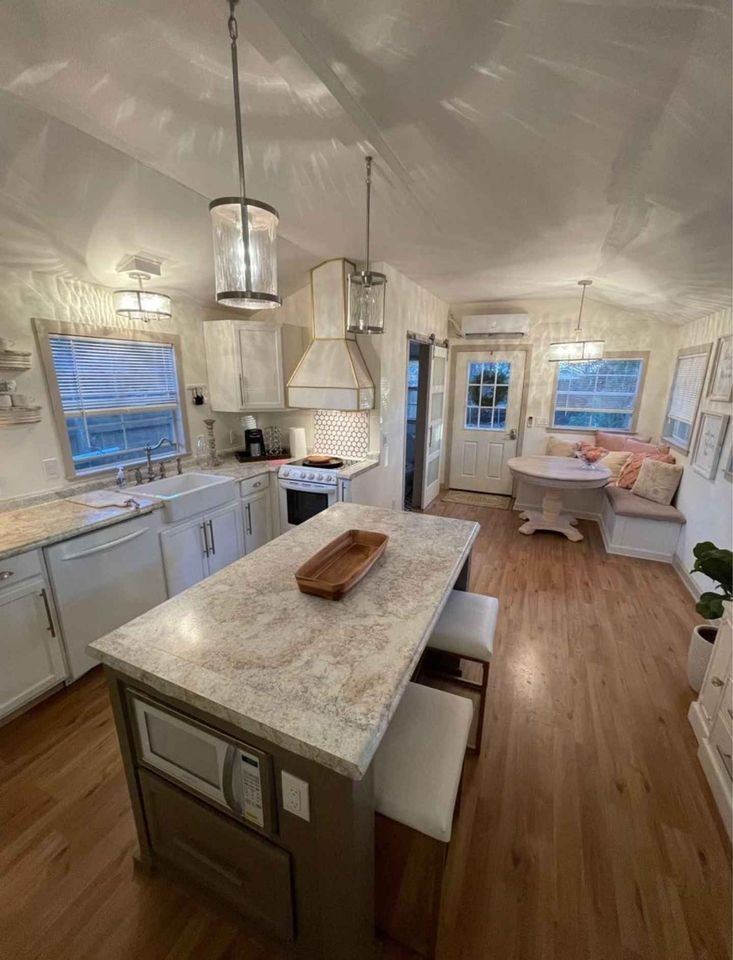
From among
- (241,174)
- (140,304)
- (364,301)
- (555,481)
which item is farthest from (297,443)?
(241,174)

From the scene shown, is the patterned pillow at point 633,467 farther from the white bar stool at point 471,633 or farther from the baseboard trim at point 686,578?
the white bar stool at point 471,633

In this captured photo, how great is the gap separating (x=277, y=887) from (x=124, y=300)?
3.00 meters

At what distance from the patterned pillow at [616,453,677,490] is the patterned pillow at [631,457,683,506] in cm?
12

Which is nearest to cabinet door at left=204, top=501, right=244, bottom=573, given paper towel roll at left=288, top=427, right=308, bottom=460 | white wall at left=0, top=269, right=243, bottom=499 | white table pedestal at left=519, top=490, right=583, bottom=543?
paper towel roll at left=288, top=427, right=308, bottom=460

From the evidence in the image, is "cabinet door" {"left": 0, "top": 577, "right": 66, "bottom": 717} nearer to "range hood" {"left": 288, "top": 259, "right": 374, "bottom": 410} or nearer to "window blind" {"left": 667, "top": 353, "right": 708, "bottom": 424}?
"range hood" {"left": 288, "top": 259, "right": 374, "bottom": 410}

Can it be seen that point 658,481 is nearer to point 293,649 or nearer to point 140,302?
point 293,649

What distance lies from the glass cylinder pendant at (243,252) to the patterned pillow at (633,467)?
4.15 meters

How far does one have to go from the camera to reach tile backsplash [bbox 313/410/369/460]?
3648mm

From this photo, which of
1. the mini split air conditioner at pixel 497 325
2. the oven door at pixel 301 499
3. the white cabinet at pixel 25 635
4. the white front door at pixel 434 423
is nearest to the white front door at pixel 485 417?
the mini split air conditioner at pixel 497 325

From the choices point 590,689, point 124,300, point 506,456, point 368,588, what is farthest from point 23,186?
point 506,456

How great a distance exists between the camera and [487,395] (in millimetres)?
5219

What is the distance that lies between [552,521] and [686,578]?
125 cm

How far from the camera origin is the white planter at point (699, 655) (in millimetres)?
2094

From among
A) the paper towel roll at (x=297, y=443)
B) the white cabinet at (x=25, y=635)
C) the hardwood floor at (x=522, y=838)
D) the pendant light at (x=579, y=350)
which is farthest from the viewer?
the pendant light at (x=579, y=350)
